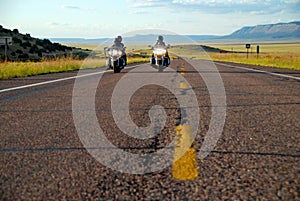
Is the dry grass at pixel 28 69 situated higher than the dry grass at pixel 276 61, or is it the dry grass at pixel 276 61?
the dry grass at pixel 28 69

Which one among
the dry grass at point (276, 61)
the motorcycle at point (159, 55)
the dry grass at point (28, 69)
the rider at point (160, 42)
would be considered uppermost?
the rider at point (160, 42)

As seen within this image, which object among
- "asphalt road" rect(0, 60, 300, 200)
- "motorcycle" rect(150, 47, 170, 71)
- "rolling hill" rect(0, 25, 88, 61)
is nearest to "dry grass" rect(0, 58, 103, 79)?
"motorcycle" rect(150, 47, 170, 71)

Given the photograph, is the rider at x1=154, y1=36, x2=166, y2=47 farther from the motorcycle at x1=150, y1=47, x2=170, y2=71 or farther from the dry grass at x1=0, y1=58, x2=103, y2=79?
the dry grass at x1=0, y1=58, x2=103, y2=79

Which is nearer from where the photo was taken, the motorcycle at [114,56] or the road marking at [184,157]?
the road marking at [184,157]

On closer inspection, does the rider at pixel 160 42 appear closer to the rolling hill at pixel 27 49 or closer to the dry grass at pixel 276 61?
the dry grass at pixel 276 61

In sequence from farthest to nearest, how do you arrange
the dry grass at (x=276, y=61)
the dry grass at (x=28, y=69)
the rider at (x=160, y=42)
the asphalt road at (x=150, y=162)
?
the dry grass at (x=276, y=61), the rider at (x=160, y=42), the dry grass at (x=28, y=69), the asphalt road at (x=150, y=162)

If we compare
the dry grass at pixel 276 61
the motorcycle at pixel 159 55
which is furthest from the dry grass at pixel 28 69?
the dry grass at pixel 276 61

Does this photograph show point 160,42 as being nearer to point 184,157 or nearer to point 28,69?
point 28,69

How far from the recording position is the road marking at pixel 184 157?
3039mm

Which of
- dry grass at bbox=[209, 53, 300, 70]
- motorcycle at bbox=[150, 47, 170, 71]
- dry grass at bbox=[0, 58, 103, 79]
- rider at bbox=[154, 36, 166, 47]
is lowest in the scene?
dry grass at bbox=[209, 53, 300, 70]

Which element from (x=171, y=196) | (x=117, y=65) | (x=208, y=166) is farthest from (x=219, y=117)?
(x=117, y=65)

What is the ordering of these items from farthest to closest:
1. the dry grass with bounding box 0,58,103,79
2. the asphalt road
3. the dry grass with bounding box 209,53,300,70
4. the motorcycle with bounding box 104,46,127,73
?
1. the dry grass with bounding box 209,53,300,70
2. the motorcycle with bounding box 104,46,127,73
3. the dry grass with bounding box 0,58,103,79
4. the asphalt road

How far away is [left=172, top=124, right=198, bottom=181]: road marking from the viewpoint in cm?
304

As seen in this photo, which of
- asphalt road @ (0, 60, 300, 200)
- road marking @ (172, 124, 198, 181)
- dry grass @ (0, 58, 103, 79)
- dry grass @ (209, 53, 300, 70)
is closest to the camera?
asphalt road @ (0, 60, 300, 200)
